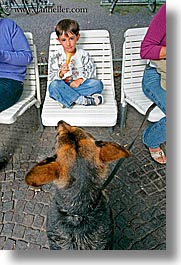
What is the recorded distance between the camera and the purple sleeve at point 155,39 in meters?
1.32

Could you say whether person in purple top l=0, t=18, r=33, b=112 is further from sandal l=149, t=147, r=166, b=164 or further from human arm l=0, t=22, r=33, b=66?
sandal l=149, t=147, r=166, b=164

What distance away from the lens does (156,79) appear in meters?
1.60

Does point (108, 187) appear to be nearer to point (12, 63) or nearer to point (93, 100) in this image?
point (93, 100)

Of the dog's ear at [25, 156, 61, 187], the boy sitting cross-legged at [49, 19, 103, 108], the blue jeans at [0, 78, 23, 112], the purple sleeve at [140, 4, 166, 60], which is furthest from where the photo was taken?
the blue jeans at [0, 78, 23, 112]

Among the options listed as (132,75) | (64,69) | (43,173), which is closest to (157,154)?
(132,75)

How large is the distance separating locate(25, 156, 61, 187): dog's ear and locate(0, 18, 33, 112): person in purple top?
2.30 feet

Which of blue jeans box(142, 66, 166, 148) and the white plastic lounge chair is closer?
blue jeans box(142, 66, 166, 148)

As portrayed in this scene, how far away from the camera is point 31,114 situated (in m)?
1.78

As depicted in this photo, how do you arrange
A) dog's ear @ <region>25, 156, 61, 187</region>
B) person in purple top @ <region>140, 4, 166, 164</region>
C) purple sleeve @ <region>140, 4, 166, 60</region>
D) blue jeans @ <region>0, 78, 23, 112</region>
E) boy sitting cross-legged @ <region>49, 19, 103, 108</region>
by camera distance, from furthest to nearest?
1. blue jeans @ <region>0, 78, 23, 112</region>
2. boy sitting cross-legged @ <region>49, 19, 103, 108</region>
3. person in purple top @ <region>140, 4, 166, 164</region>
4. purple sleeve @ <region>140, 4, 166, 60</region>
5. dog's ear @ <region>25, 156, 61, 187</region>

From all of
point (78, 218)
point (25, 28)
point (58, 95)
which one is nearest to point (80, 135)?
point (78, 218)

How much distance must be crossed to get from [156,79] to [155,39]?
16 cm

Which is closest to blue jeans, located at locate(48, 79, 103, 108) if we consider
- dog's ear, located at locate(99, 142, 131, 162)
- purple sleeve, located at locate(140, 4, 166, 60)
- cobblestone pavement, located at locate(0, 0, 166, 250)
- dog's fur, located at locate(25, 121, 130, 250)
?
cobblestone pavement, located at locate(0, 0, 166, 250)

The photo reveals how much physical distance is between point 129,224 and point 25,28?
80 cm

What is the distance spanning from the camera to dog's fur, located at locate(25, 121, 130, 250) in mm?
1062
